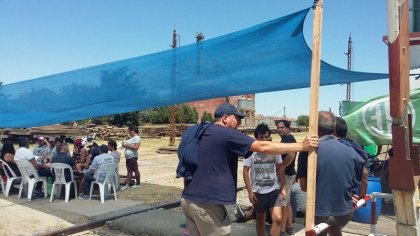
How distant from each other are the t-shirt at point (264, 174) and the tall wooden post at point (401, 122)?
209 cm

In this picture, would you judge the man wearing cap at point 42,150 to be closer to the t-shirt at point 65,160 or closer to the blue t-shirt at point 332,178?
the t-shirt at point 65,160

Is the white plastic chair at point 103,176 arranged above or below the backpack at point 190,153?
below

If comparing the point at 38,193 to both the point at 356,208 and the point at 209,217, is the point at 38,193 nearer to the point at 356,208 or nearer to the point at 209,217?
the point at 209,217

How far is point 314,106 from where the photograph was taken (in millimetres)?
2570

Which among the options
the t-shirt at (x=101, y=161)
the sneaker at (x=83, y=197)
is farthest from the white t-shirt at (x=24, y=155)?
the t-shirt at (x=101, y=161)

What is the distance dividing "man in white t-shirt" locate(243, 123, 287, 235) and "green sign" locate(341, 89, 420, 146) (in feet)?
10.7

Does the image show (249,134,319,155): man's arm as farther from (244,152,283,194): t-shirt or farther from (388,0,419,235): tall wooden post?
(244,152,283,194): t-shirt

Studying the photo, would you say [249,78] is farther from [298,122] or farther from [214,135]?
[298,122]

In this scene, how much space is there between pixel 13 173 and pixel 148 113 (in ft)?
88.7

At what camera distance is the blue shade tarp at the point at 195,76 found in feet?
14.6

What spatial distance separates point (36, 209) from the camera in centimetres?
762

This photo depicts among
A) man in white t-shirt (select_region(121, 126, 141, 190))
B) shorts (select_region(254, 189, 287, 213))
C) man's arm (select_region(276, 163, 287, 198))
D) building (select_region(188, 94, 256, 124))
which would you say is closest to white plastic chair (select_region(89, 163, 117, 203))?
man in white t-shirt (select_region(121, 126, 141, 190))

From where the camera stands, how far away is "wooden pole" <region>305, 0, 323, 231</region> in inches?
99.8

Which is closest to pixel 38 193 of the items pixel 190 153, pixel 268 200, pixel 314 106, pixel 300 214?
pixel 300 214
